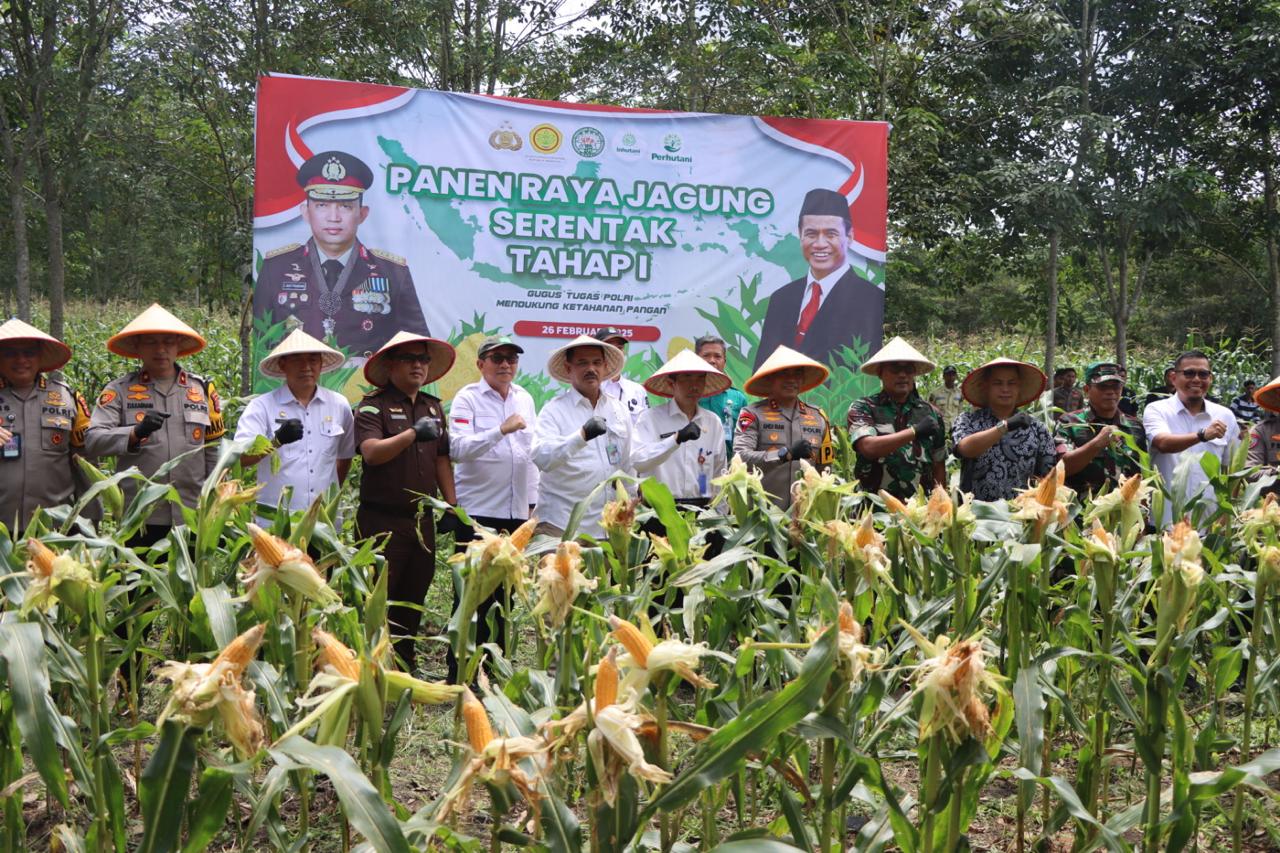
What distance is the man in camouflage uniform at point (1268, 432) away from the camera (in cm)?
521

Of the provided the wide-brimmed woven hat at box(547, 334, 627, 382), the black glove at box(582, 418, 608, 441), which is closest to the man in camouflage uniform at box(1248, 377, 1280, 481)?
the wide-brimmed woven hat at box(547, 334, 627, 382)

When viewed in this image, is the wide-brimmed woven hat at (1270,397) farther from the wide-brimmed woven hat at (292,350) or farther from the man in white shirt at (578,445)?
the wide-brimmed woven hat at (292,350)

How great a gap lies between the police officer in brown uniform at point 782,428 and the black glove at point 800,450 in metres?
0.11

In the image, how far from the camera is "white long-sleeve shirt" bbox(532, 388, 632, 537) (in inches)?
183

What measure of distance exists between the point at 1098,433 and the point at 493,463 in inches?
108

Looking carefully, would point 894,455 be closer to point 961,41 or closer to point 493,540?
point 493,540

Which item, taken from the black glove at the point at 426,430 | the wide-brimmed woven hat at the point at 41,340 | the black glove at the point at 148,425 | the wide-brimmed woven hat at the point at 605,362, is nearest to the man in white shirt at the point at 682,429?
the wide-brimmed woven hat at the point at 605,362

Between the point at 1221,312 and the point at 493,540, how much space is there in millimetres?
22046

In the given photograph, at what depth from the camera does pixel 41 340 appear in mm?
4371

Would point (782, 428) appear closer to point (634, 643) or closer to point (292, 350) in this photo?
point (292, 350)

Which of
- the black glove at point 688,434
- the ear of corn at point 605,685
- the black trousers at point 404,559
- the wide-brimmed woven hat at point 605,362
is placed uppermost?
the wide-brimmed woven hat at point 605,362

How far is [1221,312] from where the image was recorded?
20.8 m

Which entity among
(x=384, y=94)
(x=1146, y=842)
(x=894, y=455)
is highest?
(x=384, y=94)

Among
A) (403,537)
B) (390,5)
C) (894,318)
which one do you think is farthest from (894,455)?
(894,318)
